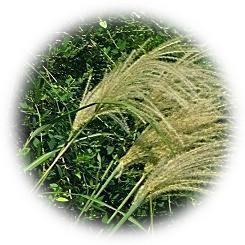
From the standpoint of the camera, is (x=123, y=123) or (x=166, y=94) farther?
(x=123, y=123)

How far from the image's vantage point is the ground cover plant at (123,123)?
77.3 inches

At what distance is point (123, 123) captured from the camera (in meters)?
2.32

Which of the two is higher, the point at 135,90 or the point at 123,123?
the point at 135,90

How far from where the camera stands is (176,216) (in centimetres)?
270

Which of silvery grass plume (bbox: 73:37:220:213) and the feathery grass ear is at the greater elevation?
silvery grass plume (bbox: 73:37:220:213)

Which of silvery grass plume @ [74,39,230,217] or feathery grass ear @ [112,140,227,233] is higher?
silvery grass plume @ [74,39,230,217]

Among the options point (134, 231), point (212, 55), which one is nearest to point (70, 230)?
point (134, 231)

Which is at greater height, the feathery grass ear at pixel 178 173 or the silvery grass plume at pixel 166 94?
the silvery grass plume at pixel 166 94

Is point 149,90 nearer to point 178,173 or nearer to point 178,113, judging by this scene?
point 178,113

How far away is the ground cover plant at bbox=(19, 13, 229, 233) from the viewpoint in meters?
1.96

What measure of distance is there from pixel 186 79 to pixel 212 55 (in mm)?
644

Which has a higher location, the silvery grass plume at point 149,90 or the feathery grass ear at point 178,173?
the silvery grass plume at point 149,90

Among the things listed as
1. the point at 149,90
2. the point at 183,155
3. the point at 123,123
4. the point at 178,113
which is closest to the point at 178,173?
the point at 183,155
